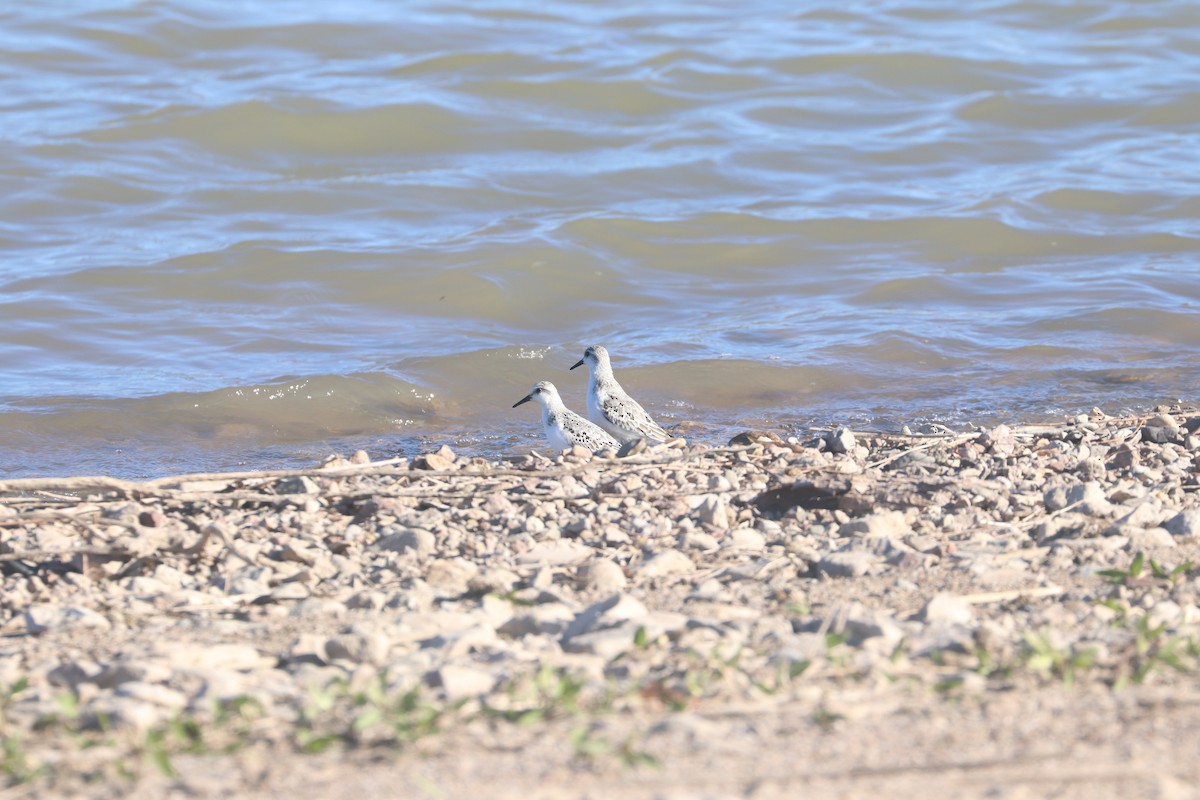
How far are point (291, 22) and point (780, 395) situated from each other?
11.8m

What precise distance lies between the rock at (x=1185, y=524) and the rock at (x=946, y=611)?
3.96ft

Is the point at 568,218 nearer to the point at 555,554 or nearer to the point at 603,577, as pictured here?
the point at 555,554

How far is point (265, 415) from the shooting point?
925 centimetres

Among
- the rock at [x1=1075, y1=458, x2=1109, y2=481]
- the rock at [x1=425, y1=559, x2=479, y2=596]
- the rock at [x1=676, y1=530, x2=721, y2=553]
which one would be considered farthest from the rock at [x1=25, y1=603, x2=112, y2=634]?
the rock at [x1=1075, y1=458, x2=1109, y2=481]

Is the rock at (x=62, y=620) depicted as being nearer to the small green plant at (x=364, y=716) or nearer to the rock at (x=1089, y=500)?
the small green plant at (x=364, y=716)

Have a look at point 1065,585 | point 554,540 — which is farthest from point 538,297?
point 1065,585

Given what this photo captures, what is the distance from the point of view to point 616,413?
321 inches

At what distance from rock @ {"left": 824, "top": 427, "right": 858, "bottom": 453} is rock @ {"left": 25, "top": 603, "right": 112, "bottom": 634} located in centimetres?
364

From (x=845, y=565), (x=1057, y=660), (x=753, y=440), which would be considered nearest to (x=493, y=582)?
(x=845, y=565)

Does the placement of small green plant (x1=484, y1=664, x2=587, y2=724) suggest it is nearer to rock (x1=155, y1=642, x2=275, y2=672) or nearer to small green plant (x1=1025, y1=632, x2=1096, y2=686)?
rock (x1=155, y1=642, x2=275, y2=672)

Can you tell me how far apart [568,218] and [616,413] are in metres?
5.84

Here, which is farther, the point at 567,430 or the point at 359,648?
the point at 567,430

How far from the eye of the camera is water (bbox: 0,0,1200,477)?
31.8 feet

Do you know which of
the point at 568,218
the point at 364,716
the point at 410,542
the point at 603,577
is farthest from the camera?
the point at 568,218
